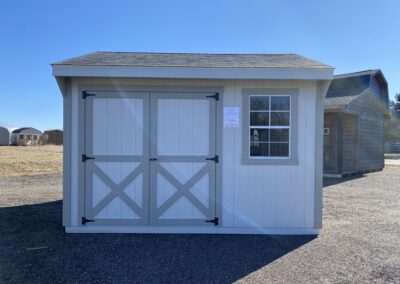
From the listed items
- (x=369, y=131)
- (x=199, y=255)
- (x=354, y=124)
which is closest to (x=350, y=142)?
(x=354, y=124)

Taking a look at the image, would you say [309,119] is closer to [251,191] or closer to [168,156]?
[251,191]

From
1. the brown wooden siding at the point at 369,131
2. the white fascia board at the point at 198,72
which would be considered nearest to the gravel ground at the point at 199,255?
the white fascia board at the point at 198,72

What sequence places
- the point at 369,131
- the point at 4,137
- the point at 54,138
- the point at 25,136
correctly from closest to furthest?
the point at 369,131, the point at 4,137, the point at 25,136, the point at 54,138

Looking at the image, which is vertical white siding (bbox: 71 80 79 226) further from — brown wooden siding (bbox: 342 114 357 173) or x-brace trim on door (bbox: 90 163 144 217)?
brown wooden siding (bbox: 342 114 357 173)

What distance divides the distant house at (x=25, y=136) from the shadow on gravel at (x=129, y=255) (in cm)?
4902

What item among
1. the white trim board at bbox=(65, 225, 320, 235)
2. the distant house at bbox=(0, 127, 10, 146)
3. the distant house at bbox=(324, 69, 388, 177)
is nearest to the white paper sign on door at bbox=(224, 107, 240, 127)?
the white trim board at bbox=(65, 225, 320, 235)

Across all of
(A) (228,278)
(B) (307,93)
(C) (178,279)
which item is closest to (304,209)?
(B) (307,93)

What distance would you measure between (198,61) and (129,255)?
11.5ft

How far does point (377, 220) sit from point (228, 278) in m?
4.53

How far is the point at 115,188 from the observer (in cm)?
575

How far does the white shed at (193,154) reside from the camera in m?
5.71

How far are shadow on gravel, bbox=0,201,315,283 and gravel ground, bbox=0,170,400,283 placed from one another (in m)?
0.01

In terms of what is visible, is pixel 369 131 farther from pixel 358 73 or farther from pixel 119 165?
pixel 119 165

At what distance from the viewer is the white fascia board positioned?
5.45 metres
